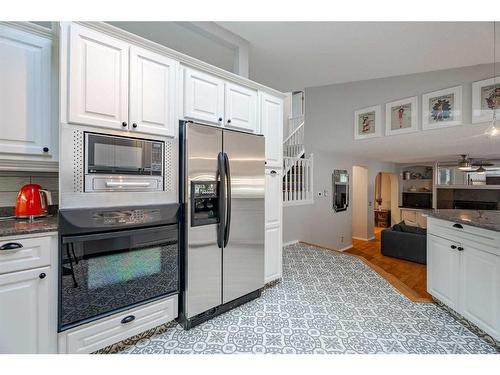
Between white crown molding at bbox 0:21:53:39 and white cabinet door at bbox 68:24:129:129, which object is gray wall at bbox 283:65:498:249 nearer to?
white cabinet door at bbox 68:24:129:129

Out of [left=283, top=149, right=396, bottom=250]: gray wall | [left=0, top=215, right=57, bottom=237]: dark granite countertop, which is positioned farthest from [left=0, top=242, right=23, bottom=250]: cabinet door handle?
[left=283, top=149, right=396, bottom=250]: gray wall

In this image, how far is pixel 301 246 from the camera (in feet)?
14.6

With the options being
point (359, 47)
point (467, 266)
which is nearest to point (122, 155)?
point (359, 47)

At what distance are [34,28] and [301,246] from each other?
4.26m

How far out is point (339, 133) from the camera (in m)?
4.88

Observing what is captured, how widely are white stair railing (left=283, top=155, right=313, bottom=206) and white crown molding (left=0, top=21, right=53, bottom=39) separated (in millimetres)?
3934

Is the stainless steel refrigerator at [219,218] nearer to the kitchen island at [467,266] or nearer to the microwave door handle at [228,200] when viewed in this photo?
the microwave door handle at [228,200]

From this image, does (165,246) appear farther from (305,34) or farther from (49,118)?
(305,34)

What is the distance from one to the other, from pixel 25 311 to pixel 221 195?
134 cm

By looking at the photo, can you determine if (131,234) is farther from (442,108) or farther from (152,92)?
(442,108)

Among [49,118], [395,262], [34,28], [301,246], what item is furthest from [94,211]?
[395,262]

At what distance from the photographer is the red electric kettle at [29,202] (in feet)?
5.33

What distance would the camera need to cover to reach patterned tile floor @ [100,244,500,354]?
Result: 5.65 ft

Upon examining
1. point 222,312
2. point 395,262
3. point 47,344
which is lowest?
point 395,262
